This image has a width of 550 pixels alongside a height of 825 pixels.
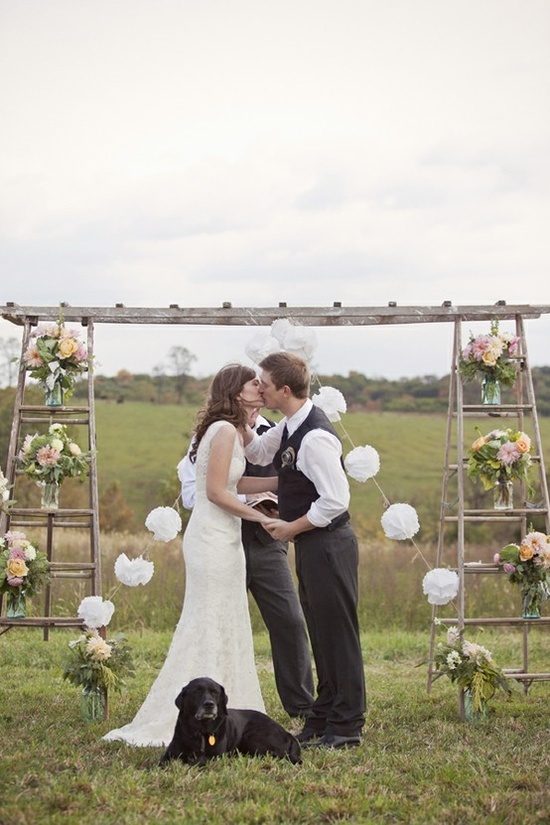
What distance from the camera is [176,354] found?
35.4 metres

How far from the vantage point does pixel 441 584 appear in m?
7.06

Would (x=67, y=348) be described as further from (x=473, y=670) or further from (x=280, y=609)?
(x=473, y=670)

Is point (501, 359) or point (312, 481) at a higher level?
point (501, 359)

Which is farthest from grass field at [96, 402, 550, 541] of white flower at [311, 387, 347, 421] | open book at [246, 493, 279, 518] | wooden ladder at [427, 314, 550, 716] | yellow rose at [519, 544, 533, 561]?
open book at [246, 493, 279, 518]

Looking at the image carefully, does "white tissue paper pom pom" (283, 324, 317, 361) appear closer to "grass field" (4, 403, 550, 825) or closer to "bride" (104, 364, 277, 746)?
"bride" (104, 364, 277, 746)

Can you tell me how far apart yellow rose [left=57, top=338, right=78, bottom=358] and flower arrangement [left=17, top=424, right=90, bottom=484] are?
53 cm

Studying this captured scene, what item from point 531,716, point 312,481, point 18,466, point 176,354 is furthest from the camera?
point 176,354

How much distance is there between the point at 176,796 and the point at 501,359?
399 cm

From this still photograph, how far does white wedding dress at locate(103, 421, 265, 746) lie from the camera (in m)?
6.12

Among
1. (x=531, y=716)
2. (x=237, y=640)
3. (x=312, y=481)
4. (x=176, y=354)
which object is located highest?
(x=176, y=354)

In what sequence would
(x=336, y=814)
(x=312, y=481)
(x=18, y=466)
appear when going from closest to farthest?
(x=336, y=814), (x=312, y=481), (x=18, y=466)

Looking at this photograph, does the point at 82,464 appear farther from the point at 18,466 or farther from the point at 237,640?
the point at 237,640

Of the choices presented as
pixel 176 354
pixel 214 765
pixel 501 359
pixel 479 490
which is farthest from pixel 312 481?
pixel 176 354

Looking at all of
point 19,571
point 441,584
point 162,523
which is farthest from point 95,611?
point 441,584
